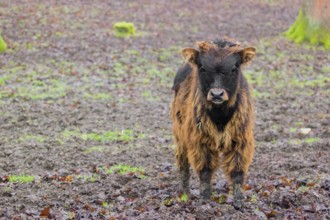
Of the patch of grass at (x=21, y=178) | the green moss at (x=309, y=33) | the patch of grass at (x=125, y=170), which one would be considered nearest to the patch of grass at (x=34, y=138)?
the patch of grass at (x=125, y=170)

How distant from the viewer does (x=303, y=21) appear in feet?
82.3

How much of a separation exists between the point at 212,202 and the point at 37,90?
32.6 ft

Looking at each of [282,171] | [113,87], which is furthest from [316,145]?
[113,87]

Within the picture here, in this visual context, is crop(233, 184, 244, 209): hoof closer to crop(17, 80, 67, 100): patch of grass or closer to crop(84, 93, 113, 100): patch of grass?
crop(84, 93, 113, 100): patch of grass

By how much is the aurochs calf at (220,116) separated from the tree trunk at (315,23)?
56.0 ft

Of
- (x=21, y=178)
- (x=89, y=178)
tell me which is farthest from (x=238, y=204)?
(x=21, y=178)

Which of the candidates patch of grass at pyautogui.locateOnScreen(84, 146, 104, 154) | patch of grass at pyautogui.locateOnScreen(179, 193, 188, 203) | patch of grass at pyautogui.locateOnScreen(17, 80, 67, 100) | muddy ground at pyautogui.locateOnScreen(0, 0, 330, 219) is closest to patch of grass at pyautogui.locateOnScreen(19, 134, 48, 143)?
muddy ground at pyautogui.locateOnScreen(0, 0, 330, 219)

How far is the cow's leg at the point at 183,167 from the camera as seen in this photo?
888cm

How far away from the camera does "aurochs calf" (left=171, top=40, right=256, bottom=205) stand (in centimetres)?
759

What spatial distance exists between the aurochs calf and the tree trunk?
672 inches

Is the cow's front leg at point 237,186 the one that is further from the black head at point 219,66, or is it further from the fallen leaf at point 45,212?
the fallen leaf at point 45,212

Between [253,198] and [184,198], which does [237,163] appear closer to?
[253,198]

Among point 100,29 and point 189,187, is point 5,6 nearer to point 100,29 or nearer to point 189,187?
point 100,29

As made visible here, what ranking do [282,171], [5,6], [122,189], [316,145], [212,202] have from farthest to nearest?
[5,6], [316,145], [282,171], [122,189], [212,202]
